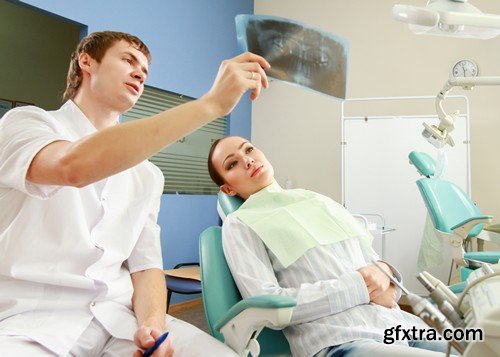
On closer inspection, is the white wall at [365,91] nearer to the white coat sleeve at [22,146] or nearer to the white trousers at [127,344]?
the white trousers at [127,344]

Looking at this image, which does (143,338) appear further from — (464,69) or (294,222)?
(464,69)

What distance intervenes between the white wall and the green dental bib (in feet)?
7.97

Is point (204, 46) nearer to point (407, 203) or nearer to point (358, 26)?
point (358, 26)

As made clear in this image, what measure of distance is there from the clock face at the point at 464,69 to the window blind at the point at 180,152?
2355 millimetres

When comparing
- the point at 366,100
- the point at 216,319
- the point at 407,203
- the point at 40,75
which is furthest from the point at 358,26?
the point at 216,319

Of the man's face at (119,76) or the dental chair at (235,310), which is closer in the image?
the dental chair at (235,310)

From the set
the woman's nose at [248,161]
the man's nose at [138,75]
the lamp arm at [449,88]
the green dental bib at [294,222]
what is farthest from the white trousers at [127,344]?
the lamp arm at [449,88]

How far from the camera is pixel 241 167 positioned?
5.02ft

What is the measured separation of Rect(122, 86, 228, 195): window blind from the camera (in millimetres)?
3533

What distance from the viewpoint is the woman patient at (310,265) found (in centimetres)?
112

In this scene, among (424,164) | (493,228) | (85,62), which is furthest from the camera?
(493,228)

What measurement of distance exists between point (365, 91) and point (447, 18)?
311cm

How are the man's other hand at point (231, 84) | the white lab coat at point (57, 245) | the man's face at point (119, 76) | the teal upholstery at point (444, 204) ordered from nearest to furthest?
the man's other hand at point (231, 84)
the white lab coat at point (57, 245)
the man's face at point (119, 76)
the teal upholstery at point (444, 204)

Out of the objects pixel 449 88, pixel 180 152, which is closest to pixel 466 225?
pixel 449 88
